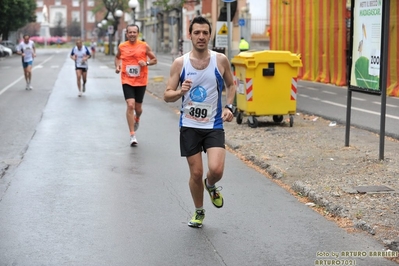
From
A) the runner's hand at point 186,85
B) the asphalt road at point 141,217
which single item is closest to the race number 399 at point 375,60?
the asphalt road at point 141,217

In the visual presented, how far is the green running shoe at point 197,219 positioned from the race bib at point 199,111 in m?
0.83

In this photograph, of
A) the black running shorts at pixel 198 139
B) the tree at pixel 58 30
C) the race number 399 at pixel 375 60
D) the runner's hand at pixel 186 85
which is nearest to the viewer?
the runner's hand at pixel 186 85

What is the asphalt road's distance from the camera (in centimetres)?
605

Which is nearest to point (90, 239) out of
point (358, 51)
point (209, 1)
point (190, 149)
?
point (190, 149)

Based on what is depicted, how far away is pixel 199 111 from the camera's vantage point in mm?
6871

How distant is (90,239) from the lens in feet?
21.4

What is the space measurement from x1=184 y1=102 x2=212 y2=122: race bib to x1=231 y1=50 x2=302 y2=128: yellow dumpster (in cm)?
779

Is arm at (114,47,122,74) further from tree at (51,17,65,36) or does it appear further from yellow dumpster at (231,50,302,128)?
tree at (51,17,65,36)

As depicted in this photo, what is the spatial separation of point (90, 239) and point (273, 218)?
1.80m

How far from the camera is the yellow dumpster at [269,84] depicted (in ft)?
48.1

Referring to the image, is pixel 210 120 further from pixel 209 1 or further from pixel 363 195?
pixel 209 1

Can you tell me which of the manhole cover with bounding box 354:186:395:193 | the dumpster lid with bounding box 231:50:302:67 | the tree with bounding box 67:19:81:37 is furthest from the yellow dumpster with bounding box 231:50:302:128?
the tree with bounding box 67:19:81:37

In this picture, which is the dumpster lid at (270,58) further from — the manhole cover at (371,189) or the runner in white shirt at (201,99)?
the runner in white shirt at (201,99)

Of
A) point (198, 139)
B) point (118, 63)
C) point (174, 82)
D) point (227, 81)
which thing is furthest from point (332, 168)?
point (118, 63)
